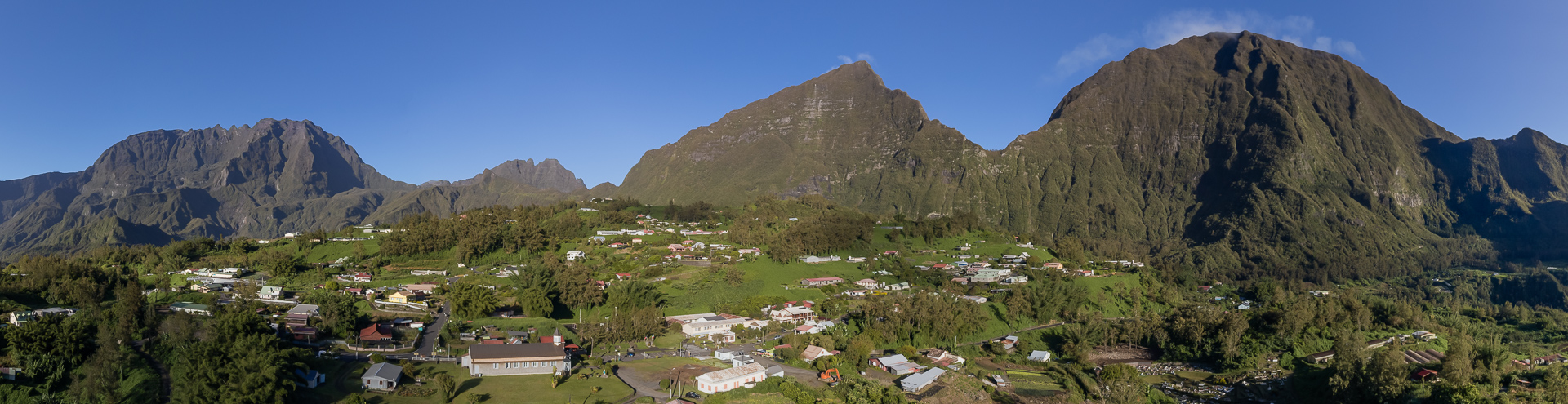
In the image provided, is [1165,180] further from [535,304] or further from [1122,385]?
[535,304]

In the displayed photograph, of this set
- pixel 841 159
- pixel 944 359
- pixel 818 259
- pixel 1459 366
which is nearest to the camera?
pixel 1459 366

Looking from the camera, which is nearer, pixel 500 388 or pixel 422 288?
pixel 500 388

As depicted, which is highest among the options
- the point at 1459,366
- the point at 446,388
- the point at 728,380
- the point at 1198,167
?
the point at 1198,167

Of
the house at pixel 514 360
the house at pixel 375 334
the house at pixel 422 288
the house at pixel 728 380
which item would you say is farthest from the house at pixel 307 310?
the house at pixel 728 380

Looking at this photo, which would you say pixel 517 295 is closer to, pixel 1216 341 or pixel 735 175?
pixel 1216 341

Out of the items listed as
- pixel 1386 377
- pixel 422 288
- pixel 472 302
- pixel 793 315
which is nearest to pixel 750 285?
pixel 793 315

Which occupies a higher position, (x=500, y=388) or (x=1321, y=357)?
(x=500, y=388)

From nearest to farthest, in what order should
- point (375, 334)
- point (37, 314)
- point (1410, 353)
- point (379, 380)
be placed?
point (379, 380), point (37, 314), point (375, 334), point (1410, 353)

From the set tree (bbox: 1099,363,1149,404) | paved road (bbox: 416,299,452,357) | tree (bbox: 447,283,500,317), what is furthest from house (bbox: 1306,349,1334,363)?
tree (bbox: 447,283,500,317)
